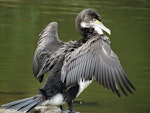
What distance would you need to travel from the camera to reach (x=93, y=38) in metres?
7.62

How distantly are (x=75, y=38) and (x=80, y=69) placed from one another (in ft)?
30.4

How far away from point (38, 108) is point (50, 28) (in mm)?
1302

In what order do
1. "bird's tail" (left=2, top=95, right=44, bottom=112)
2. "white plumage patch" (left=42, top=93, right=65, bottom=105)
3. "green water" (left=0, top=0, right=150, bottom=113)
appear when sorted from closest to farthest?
1. "bird's tail" (left=2, top=95, right=44, bottom=112)
2. "white plumage patch" (left=42, top=93, right=65, bottom=105)
3. "green water" (left=0, top=0, right=150, bottom=113)

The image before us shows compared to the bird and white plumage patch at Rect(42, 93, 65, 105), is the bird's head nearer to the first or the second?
the bird

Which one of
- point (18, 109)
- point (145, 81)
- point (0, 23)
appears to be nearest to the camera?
point (18, 109)

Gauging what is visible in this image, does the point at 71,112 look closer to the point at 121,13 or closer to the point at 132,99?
the point at 132,99

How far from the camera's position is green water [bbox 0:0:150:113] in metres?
10.9

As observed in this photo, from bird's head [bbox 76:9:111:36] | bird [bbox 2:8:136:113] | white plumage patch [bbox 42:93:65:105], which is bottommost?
white plumage patch [bbox 42:93:65:105]

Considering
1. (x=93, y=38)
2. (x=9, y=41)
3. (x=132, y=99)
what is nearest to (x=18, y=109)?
(x=93, y=38)

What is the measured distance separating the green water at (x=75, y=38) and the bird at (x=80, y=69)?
2.31m

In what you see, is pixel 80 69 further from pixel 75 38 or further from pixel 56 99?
pixel 75 38

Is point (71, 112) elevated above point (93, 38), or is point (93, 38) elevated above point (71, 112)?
point (93, 38)

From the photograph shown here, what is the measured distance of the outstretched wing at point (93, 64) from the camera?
23.5 feet

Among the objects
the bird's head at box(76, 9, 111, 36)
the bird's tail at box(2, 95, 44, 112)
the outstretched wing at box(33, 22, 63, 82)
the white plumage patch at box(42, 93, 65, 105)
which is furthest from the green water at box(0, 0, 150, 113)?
the bird's tail at box(2, 95, 44, 112)
